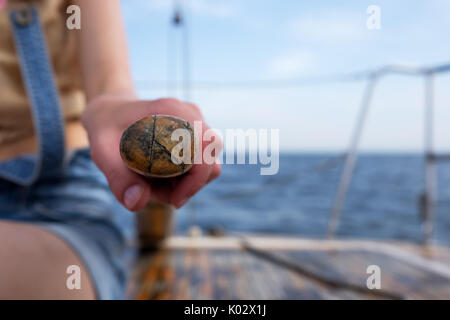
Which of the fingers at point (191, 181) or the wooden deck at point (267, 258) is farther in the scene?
the wooden deck at point (267, 258)

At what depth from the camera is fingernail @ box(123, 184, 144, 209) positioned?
0.19 metres

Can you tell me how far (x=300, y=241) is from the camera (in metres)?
1.68

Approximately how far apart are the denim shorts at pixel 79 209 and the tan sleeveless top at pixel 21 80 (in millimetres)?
41

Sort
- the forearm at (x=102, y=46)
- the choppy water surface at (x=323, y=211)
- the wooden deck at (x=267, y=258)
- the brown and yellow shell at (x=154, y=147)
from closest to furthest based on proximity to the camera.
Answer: the brown and yellow shell at (x=154, y=147) < the forearm at (x=102, y=46) < the wooden deck at (x=267, y=258) < the choppy water surface at (x=323, y=211)

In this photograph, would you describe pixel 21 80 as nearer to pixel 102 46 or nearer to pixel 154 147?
pixel 102 46

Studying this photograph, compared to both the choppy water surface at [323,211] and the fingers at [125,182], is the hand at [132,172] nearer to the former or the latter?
the fingers at [125,182]

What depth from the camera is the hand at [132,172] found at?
19 centimetres

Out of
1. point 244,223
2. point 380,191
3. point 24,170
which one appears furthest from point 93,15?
point 380,191

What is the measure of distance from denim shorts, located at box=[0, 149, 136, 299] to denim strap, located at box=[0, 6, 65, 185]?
2 cm

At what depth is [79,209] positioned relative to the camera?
1.36ft

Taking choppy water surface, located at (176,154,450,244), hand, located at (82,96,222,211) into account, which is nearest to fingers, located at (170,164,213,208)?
hand, located at (82,96,222,211)

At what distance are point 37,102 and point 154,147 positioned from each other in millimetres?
286

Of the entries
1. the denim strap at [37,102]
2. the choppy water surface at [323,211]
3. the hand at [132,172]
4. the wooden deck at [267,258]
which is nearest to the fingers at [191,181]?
the hand at [132,172]
